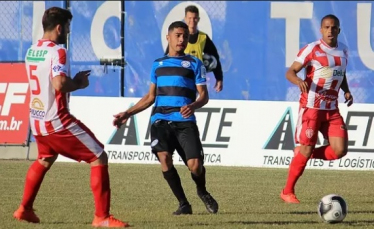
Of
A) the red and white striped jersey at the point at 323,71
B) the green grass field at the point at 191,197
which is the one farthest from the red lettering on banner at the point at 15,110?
the red and white striped jersey at the point at 323,71

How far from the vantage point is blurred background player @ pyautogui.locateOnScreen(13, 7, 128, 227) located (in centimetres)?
926

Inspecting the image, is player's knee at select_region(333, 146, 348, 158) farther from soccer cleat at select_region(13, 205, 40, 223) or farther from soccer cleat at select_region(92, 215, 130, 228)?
soccer cleat at select_region(13, 205, 40, 223)

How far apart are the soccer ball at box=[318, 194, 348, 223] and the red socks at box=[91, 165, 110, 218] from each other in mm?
2136

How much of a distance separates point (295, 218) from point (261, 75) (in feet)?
37.2

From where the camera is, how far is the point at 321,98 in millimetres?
12352

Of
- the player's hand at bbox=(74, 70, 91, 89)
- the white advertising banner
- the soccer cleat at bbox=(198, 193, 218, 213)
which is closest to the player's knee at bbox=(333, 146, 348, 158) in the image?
the soccer cleat at bbox=(198, 193, 218, 213)

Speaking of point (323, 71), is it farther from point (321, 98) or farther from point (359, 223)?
point (359, 223)

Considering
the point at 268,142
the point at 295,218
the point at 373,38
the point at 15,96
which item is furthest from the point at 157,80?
the point at 373,38

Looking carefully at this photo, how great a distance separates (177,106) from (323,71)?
2458mm

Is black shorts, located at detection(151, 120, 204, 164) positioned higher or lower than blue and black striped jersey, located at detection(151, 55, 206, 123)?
lower

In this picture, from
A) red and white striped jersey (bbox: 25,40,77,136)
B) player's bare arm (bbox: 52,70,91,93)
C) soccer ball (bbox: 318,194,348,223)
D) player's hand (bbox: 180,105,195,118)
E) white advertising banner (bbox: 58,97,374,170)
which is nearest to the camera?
player's bare arm (bbox: 52,70,91,93)

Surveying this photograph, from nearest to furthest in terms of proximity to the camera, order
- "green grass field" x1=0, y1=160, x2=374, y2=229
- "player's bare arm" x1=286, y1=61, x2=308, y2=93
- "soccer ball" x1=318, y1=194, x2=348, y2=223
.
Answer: "soccer ball" x1=318, y1=194, x2=348, y2=223, "green grass field" x1=0, y1=160, x2=374, y2=229, "player's bare arm" x1=286, y1=61, x2=308, y2=93

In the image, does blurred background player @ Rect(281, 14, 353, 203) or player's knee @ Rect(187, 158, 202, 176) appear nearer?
player's knee @ Rect(187, 158, 202, 176)

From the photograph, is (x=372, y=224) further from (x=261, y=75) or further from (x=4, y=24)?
(x=4, y=24)
